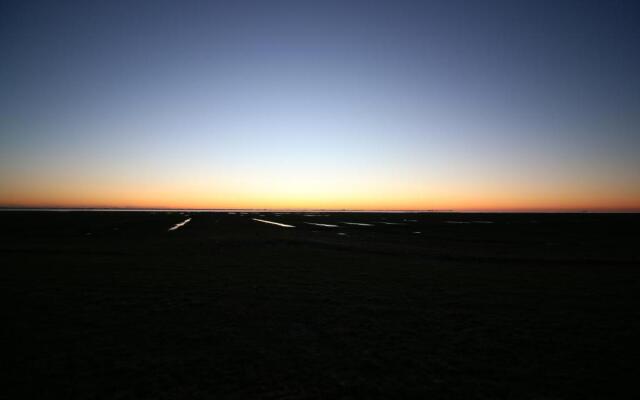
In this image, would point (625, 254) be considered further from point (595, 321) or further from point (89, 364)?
point (89, 364)

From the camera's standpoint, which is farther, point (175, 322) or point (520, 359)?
point (175, 322)

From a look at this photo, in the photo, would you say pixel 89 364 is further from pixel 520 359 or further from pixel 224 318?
pixel 520 359

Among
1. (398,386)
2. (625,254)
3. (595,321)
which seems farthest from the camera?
(625,254)

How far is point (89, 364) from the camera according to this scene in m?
4.69

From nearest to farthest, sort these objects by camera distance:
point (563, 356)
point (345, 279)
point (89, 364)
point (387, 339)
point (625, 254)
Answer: point (89, 364) → point (563, 356) → point (387, 339) → point (345, 279) → point (625, 254)

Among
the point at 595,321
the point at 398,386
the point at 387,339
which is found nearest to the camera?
the point at 398,386

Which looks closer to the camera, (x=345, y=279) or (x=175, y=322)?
(x=175, y=322)

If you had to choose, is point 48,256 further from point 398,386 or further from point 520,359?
point 520,359

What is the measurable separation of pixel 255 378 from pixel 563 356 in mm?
4396

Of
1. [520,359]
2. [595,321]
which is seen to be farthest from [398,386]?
[595,321]

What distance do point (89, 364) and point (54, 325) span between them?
2.20 meters

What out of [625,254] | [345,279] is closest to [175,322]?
[345,279]

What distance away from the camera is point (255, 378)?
4340mm

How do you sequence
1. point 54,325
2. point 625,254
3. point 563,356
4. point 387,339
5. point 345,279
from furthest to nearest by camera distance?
point 625,254, point 345,279, point 54,325, point 387,339, point 563,356
